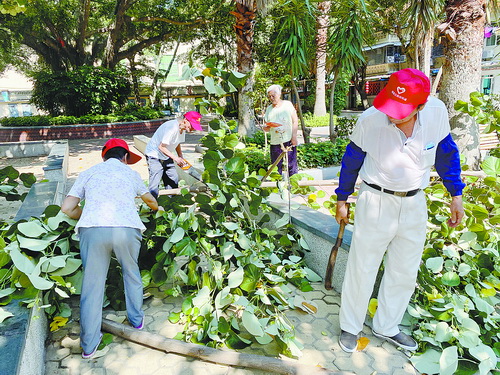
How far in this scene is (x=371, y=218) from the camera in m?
2.53

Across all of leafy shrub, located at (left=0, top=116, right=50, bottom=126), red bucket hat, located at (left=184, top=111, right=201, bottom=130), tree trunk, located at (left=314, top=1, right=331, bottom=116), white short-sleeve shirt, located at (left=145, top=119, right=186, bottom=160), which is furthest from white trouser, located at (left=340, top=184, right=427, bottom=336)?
leafy shrub, located at (left=0, top=116, right=50, bottom=126)

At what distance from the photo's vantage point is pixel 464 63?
19.9ft

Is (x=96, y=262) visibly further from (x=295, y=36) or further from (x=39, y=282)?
(x=295, y=36)

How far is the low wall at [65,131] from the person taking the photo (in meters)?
15.4

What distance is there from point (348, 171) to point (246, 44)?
8772mm

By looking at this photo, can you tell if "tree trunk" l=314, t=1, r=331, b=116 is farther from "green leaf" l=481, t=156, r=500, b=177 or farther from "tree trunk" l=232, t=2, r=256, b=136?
"green leaf" l=481, t=156, r=500, b=177

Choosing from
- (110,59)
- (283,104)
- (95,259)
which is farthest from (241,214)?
(110,59)

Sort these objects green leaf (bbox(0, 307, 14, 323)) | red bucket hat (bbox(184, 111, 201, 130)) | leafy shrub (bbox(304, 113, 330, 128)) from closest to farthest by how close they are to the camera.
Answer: green leaf (bbox(0, 307, 14, 323)) → red bucket hat (bbox(184, 111, 201, 130)) → leafy shrub (bbox(304, 113, 330, 128))

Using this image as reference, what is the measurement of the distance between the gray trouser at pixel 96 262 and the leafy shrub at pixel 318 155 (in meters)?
6.23

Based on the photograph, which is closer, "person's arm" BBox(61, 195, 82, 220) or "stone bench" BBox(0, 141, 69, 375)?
"stone bench" BBox(0, 141, 69, 375)

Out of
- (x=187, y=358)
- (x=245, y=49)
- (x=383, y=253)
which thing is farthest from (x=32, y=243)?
(x=245, y=49)

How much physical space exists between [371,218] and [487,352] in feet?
3.61

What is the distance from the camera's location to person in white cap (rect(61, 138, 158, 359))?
2602 mm

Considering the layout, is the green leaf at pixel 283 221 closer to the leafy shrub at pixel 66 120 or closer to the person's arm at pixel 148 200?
the person's arm at pixel 148 200
